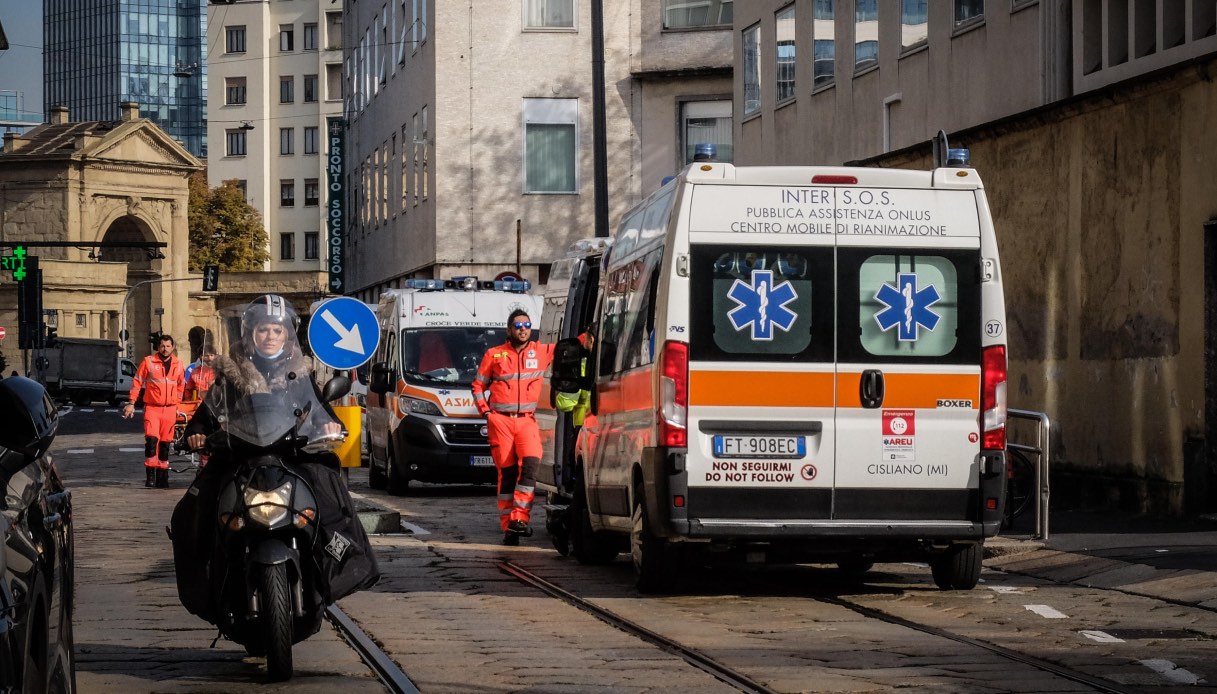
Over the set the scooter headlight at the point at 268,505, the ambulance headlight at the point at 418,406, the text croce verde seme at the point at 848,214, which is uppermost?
the text croce verde seme at the point at 848,214

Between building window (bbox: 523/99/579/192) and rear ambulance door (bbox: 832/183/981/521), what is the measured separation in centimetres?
3344

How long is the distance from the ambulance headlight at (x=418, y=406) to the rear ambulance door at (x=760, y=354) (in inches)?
486

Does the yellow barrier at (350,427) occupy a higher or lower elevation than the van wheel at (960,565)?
higher

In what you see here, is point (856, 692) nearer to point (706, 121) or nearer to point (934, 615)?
point (934, 615)

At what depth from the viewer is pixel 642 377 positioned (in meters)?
12.0

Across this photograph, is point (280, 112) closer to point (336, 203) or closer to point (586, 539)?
point (336, 203)

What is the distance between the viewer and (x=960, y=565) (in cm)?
1219

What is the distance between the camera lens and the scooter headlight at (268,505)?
8297mm

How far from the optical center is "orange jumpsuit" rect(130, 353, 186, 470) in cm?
2461

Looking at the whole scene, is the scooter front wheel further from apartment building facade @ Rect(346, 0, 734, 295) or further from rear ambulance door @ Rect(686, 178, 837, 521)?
apartment building facade @ Rect(346, 0, 734, 295)

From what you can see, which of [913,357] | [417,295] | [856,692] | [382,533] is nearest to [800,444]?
[913,357]

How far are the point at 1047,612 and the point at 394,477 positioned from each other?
529 inches

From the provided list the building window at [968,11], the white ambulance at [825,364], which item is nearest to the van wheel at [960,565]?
the white ambulance at [825,364]

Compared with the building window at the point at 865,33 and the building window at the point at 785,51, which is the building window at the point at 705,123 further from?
the building window at the point at 865,33
